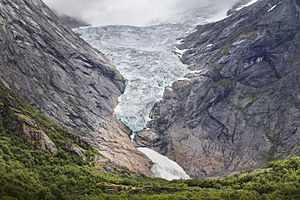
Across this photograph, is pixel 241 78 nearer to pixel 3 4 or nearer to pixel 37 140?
pixel 37 140

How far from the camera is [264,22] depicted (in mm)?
101312

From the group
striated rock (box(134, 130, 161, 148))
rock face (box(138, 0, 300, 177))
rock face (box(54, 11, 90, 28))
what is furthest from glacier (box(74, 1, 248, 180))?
rock face (box(54, 11, 90, 28))

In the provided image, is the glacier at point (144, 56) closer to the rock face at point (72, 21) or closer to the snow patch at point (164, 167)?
the snow patch at point (164, 167)

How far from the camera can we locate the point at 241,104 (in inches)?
3442

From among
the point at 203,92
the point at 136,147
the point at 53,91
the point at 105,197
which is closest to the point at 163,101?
the point at 203,92

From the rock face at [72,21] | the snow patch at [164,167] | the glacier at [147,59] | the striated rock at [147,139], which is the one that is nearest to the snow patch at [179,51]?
the glacier at [147,59]

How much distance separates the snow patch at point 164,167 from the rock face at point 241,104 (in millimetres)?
1968

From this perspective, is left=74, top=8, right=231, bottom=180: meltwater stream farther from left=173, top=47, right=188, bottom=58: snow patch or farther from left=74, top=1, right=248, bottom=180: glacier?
left=173, top=47, right=188, bottom=58: snow patch

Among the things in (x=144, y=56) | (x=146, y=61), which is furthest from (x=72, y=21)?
(x=146, y=61)

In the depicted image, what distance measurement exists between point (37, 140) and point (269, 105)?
62.1 meters

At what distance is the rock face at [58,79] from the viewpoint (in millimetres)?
75062

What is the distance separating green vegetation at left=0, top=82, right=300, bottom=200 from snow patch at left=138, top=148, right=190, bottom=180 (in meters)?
12.2

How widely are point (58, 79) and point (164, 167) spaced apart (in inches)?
1605

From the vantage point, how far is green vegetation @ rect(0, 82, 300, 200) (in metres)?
50.1
